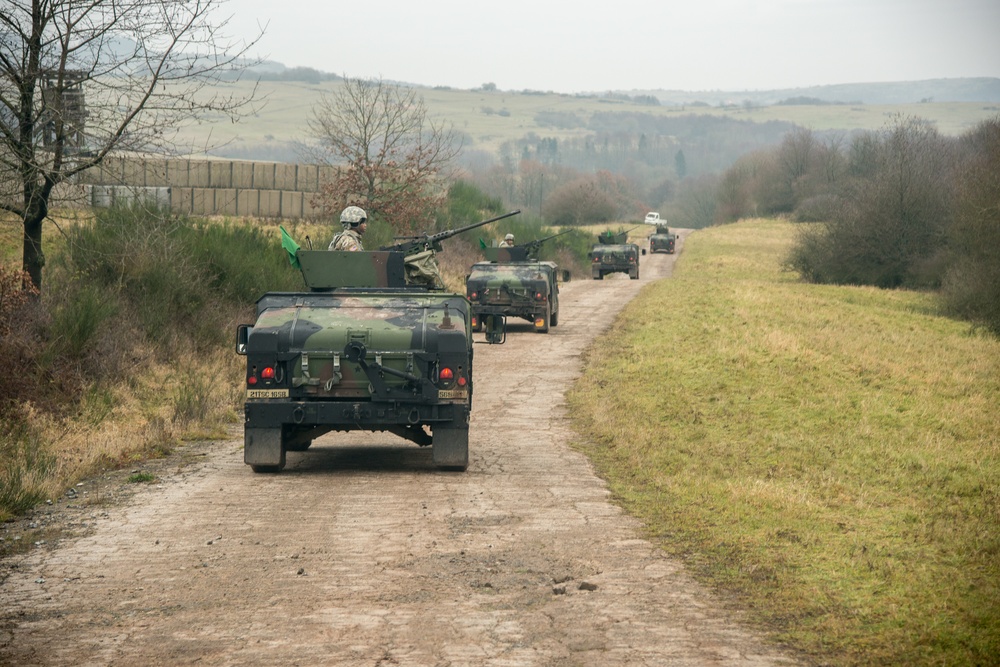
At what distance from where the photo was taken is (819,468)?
1190cm

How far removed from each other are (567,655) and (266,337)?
573cm

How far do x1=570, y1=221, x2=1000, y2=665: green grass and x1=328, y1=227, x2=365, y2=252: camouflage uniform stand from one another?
11.1 ft

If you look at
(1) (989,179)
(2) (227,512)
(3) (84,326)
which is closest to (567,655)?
(2) (227,512)

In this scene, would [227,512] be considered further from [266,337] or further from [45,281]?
[45,281]

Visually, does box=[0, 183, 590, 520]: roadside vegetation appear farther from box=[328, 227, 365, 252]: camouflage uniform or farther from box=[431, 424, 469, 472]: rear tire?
box=[431, 424, 469, 472]: rear tire

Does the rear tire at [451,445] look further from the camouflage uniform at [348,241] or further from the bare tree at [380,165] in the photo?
the bare tree at [380,165]

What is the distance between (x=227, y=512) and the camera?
9.24 metres

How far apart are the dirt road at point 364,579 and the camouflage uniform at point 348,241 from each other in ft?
8.70

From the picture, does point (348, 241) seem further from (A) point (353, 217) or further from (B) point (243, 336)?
(B) point (243, 336)

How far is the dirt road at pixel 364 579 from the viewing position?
5.89 metres

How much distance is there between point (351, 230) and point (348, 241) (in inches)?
6.2

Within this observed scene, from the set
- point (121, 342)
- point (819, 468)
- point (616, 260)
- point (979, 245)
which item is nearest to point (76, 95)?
point (121, 342)

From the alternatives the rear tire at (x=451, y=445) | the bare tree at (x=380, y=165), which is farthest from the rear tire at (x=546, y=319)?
the rear tire at (x=451, y=445)

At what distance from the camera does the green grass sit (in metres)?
6.79
